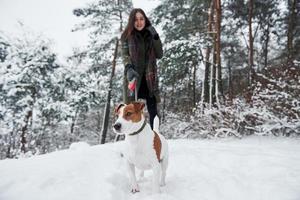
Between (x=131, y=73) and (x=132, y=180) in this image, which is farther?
(x=131, y=73)

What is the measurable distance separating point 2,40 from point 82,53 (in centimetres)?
511

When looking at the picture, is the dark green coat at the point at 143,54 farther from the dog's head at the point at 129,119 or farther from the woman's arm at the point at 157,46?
the dog's head at the point at 129,119

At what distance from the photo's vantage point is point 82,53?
16078 millimetres

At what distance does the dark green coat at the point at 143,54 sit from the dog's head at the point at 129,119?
1.09 meters

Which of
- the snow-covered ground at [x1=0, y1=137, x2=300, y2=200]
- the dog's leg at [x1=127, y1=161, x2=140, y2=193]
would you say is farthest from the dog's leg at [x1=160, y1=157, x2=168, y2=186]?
the dog's leg at [x1=127, y1=161, x2=140, y2=193]

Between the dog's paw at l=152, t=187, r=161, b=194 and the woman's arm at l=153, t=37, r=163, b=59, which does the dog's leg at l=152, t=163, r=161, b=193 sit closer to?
the dog's paw at l=152, t=187, r=161, b=194

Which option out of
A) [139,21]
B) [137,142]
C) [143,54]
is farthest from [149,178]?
[139,21]

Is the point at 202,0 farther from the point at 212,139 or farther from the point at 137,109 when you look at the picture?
the point at 137,109

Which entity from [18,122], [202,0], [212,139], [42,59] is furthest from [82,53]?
[212,139]

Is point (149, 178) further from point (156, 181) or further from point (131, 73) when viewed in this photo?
point (131, 73)

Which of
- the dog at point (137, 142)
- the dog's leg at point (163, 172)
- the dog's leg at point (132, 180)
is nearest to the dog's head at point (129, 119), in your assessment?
the dog at point (137, 142)

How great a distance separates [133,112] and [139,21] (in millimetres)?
1625

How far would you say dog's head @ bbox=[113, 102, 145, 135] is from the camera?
277 centimetres

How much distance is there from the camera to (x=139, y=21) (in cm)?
392
